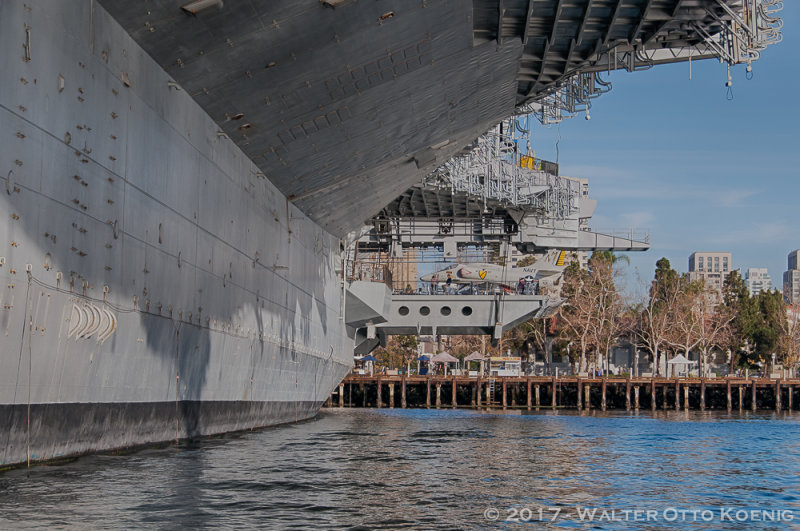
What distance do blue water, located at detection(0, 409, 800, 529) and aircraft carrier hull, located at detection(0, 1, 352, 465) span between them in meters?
0.72

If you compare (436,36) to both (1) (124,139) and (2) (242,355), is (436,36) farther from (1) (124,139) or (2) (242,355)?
(2) (242,355)

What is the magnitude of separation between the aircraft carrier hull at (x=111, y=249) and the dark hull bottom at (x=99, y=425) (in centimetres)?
3

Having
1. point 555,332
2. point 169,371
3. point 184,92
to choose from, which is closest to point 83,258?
point 169,371

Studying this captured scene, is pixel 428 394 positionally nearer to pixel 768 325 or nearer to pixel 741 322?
pixel 741 322

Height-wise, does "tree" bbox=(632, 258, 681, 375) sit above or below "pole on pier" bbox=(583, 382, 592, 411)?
above

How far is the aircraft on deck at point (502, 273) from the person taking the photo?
39.9 metres

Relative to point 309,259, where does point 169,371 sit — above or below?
below

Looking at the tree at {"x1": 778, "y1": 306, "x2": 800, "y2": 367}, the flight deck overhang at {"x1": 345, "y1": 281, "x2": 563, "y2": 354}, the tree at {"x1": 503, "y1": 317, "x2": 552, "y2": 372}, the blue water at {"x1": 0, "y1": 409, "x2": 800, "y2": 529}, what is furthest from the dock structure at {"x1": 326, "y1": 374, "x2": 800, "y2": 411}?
the blue water at {"x1": 0, "y1": 409, "x2": 800, "y2": 529}

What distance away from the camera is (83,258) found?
1070 cm

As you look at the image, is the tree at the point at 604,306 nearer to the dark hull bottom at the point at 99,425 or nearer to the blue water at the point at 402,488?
the blue water at the point at 402,488

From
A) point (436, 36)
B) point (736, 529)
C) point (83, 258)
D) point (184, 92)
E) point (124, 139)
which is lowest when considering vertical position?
point (736, 529)

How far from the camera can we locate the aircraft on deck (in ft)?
131

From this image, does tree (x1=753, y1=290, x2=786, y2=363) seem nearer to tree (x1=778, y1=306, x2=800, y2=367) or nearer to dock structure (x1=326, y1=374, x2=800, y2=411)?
tree (x1=778, y1=306, x2=800, y2=367)

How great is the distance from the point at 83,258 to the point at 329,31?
18.3ft
